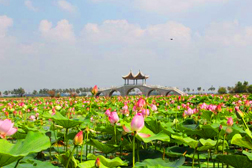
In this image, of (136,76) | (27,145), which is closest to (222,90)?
(136,76)

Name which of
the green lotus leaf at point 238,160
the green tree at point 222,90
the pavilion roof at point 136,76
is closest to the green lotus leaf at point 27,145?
the green lotus leaf at point 238,160

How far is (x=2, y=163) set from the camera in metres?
0.80

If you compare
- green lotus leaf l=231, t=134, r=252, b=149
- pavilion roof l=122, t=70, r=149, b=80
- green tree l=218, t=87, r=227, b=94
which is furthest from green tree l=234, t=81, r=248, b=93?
green lotus leaf l=231, t=134, r=252, b=149

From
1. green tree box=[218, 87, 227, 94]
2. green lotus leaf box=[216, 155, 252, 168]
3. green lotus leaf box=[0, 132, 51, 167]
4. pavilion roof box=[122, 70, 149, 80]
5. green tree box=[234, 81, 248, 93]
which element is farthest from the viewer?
pavilion roof box=[122, 70, 149, 80]

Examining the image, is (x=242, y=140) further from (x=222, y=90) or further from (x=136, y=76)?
(x=136, y=76)

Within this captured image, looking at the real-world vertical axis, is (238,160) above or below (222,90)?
below

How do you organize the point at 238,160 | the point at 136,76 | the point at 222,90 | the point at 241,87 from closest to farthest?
the point at 238,160 → the point at 241,87 → the point at 222,90 → the point at 136,76

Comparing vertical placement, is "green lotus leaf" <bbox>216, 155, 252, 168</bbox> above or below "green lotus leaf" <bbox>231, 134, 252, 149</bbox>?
below

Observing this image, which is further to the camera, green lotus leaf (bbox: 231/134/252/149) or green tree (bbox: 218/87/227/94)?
green tree (bbox: 218/87/227/94)

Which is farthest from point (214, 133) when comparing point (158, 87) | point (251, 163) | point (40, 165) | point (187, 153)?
point (158, 87)

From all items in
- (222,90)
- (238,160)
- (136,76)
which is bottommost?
(238,160)

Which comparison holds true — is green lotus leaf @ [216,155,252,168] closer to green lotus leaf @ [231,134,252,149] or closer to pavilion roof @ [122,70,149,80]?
green lotus leaf @ [231,134,252,149]

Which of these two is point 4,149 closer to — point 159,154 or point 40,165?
point 40,165

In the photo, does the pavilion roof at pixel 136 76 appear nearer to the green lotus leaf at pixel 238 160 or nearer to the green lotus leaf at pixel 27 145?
the green lotus leaf at pixel 238 160
